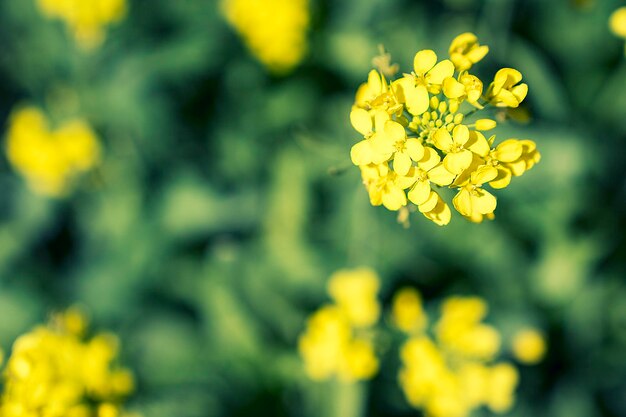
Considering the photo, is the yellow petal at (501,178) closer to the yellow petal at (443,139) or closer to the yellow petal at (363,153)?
the yellow petal at (443,139)

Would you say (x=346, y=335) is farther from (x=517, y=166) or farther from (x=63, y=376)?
(x=517, y=166)

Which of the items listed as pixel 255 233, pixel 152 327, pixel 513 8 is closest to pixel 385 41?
pixel 513 8

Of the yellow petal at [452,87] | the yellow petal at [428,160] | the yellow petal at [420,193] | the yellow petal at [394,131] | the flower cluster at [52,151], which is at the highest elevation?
the flower cluster at [52,151]

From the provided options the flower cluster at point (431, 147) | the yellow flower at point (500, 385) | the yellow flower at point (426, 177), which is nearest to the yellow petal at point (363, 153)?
the flower cluster at point (431, 147)

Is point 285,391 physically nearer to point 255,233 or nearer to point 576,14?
point 255,233

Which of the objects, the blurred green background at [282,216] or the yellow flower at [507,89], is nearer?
the yellow flower at [507,89]

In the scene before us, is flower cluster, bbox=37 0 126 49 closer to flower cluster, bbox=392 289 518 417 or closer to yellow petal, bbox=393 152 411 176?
flower cluster, bbox=392 289 518 417

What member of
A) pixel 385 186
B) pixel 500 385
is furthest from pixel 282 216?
pixel 385 186
